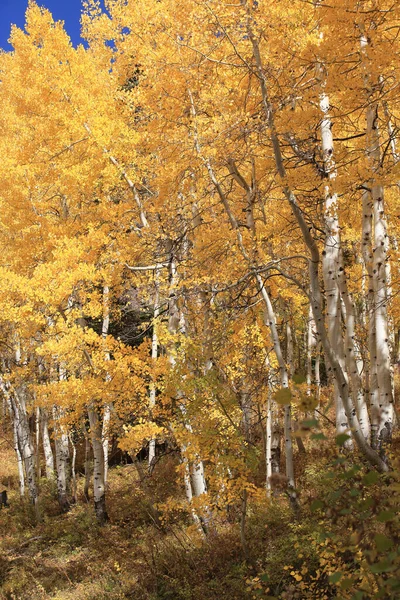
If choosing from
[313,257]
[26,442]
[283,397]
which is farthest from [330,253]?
[26,442]

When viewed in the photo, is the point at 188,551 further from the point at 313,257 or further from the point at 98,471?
the point at 98,471

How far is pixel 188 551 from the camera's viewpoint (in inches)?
265

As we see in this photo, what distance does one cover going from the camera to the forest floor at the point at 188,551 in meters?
3.88

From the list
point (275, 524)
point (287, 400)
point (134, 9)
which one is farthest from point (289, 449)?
point (134, 9)

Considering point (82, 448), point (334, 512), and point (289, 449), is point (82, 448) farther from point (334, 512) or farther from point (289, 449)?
point (334, 512)

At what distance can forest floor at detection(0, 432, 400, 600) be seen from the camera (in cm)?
388

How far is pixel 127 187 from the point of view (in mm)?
9406

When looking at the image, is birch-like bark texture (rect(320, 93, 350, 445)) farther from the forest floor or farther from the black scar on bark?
the black scar on bark

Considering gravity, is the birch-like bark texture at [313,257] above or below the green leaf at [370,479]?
above

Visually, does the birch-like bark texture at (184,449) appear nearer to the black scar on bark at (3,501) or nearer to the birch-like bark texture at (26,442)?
the birch-like bark texture at (26,442)

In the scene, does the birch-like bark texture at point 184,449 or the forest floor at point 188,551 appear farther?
the birch-like bark texture at point 184,449

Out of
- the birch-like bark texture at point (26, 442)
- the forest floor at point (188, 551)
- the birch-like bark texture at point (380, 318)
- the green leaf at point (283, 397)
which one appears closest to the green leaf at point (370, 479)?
the forest floor at point (188, 551)

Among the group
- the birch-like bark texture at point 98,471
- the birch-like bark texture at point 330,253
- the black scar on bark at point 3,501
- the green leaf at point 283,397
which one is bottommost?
the black scar on bark at point 3,501

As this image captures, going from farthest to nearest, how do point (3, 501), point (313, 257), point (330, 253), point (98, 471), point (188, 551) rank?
point (3, 501) → point (98, 471) → point (188, 551) → point (330, 253) → point (313, 257)
